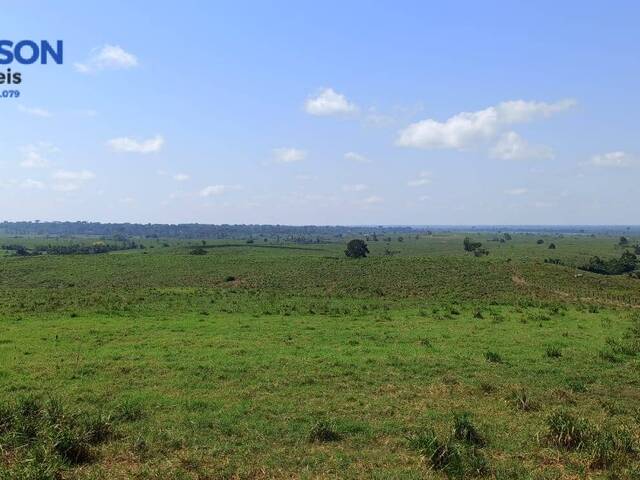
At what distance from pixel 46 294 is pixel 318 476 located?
45.8 m

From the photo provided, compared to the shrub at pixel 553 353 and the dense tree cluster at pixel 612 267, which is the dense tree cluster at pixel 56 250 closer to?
the dense tree cluster at pixel 612 267

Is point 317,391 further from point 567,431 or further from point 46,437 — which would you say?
point 46,437

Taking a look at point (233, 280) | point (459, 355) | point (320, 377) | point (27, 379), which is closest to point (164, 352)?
point (27, 379)

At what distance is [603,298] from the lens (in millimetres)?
46156

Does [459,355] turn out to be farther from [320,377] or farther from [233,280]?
[233,280]

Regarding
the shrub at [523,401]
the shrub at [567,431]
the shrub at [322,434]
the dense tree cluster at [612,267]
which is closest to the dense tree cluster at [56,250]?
the dense tree cluster at [612,267]

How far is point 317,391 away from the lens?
1608cm

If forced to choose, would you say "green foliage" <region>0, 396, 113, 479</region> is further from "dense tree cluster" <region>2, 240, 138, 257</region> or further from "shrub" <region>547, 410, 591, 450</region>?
"dense tree cluster" <region>2, 240, 138, 257</region>

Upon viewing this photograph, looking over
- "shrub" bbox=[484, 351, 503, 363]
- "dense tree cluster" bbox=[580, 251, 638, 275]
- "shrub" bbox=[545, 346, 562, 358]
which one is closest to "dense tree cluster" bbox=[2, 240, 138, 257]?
"dense tree cluster" bbox=[580, 251, 638, 275]

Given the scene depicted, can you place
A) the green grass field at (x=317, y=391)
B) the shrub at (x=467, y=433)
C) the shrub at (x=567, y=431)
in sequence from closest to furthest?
1. the green grass field at (x=317, y=391)
2. the shrub at (x=567, y=431)
3. the shrub at (x=467, y=433)

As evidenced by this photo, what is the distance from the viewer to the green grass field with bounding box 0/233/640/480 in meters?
11.0

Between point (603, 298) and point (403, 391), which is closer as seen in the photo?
point (403, 391)

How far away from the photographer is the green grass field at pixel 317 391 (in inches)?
433

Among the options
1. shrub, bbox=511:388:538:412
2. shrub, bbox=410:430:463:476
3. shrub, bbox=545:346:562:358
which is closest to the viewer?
shrub, bbox=410:430:463:476
